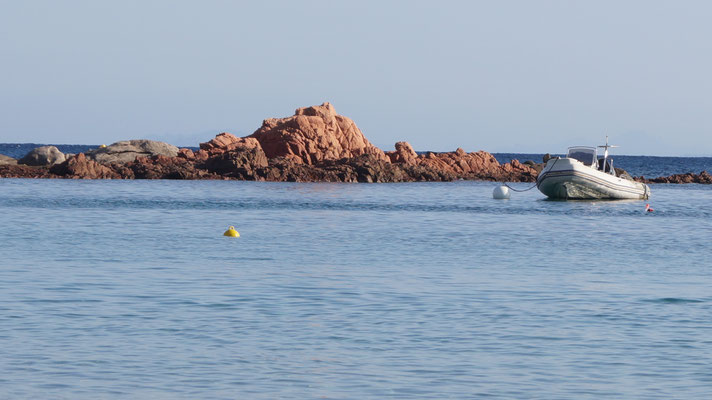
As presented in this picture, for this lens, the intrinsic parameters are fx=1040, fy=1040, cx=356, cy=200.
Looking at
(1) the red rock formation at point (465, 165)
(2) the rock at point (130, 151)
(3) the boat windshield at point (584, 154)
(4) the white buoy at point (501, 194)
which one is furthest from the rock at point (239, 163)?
(3) the boat windshield at point (584, 154)

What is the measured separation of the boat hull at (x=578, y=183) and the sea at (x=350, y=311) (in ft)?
57.3

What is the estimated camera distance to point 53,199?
50.4m

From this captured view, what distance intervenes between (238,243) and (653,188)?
5764 cm

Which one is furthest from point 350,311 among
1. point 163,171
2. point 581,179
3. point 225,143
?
point 225,143

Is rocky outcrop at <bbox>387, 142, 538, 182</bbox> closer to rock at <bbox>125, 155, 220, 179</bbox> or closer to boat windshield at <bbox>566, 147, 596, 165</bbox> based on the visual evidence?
rock at <bbox>125, 155, 220, 179</bbox>

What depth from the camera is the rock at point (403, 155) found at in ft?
281

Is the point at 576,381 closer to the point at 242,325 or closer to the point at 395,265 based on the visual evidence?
the point at 242,325

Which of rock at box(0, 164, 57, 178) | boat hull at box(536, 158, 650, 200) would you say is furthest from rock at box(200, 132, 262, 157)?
boat hull at box(536, 158, 650, 200)

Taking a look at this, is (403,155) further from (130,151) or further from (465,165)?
(130,151)

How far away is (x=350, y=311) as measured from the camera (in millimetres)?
16594

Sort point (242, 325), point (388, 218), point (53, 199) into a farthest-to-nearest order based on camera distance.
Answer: point (53, 199), point (388, 218), point (242, 325)

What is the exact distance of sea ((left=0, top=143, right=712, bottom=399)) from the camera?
11664 millimetres

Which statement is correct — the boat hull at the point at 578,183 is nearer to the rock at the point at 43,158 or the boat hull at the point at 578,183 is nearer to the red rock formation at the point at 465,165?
the red rock formation at the point at 465,165

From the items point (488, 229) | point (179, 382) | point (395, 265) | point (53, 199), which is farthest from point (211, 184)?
point (179, 382)
